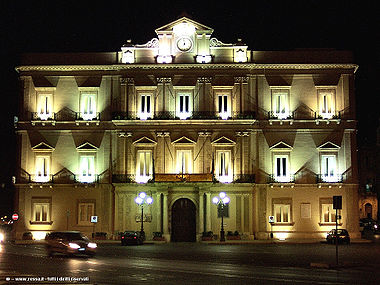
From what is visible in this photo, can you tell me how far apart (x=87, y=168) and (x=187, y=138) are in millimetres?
10033

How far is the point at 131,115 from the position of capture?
5641 cm

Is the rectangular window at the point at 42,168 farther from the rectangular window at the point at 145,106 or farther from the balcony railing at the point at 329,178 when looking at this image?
the balcony railing at the point at 329,178

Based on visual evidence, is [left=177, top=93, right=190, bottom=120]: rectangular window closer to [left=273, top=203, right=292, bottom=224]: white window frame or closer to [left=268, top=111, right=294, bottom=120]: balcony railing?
[left=268, top=111, right=294, bottom=120]: balcony railing

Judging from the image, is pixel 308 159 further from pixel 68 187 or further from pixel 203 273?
pixel 203 273

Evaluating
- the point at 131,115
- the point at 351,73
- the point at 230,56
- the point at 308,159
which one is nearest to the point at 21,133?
the point at 131,115

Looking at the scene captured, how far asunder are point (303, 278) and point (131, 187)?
34.1 metres

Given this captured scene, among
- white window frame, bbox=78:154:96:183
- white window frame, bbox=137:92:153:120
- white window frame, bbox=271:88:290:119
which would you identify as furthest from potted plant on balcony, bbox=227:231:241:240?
white window frame, bbox=78:154:96:183

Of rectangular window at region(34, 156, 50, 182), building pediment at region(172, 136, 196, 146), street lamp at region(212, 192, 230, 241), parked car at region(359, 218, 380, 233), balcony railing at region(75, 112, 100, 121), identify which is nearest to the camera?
street lamp at region(212, 192, 230, 241)

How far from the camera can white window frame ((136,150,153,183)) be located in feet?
182

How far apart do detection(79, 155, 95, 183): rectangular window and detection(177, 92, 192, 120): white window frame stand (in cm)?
943

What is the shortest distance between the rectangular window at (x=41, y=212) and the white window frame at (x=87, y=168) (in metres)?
4.25

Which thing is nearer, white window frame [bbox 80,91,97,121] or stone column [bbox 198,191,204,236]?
stone column [bbox 198,191,204,236]

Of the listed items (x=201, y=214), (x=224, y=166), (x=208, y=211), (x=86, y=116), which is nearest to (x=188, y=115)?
(x=224, y=166)

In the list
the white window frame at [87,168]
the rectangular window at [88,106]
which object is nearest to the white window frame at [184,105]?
the rectangular window at [88,106]
